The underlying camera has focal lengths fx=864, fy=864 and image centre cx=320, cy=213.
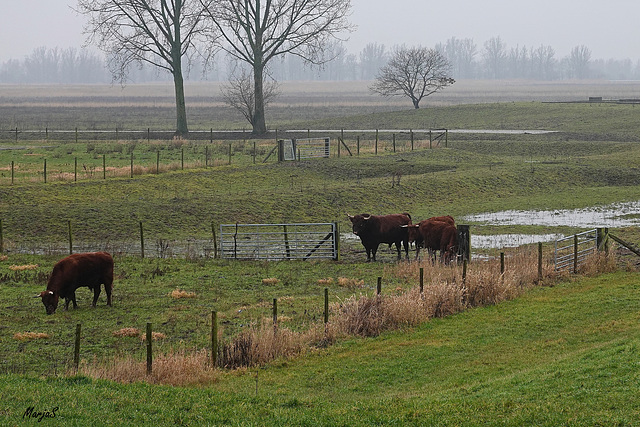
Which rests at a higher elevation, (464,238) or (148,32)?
(148,32)

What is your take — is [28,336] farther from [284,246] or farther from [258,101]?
[258,101]

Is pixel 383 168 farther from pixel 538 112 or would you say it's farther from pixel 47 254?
pixel 538 112

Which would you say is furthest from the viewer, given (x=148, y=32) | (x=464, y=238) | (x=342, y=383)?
(x=148, y=32)

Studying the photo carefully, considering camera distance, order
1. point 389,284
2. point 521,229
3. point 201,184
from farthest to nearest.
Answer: point 201,184
point 521,229
point 389,284

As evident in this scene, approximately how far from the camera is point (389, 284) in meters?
22.7

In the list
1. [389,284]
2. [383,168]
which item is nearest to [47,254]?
[389,284]

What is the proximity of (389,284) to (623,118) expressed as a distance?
5793 cm

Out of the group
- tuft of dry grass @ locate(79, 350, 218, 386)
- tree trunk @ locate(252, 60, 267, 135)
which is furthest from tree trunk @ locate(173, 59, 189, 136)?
tuft of dry grass @ locate(79, 350, 218, 386)

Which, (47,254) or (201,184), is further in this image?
(201,184)

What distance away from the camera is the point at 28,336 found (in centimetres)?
1688

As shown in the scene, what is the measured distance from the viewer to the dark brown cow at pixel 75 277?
63.5 feet

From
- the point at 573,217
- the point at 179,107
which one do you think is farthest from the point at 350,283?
the point at 179,107

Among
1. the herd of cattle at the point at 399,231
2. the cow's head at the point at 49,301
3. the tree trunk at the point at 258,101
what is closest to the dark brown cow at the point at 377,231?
the herd of cattle at the point at 399,231

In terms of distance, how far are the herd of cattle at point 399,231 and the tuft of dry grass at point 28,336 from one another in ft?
43.1
